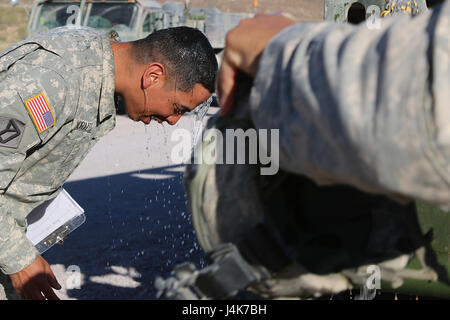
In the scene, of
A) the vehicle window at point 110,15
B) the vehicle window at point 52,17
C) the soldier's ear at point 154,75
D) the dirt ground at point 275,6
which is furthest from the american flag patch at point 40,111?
the dirt ground at point 275,6

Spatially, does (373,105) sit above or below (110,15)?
above

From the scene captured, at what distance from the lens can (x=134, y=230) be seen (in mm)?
4020

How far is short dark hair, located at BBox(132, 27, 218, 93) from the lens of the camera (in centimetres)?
225

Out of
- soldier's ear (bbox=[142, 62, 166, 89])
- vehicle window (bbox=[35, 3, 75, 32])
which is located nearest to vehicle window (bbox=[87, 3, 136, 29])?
vehicle window (bbox=[35, 3, 75, 32])

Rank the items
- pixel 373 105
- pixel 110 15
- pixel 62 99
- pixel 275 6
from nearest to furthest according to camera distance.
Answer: pixel 373 105 → pixel 62 99 → pixel 110 15 → pixel 275 6

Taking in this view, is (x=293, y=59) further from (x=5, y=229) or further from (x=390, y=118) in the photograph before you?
(x=5, y=229)

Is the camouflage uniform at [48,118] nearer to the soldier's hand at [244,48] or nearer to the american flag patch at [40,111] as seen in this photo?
the american flag patch at [40,111]

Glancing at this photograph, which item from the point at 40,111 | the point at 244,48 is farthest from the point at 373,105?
the point at 40,111

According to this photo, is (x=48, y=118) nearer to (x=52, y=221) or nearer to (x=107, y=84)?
(x=107, y=84)

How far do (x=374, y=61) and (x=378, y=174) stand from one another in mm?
163

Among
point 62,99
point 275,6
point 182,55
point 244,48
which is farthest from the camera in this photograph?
point 275,6

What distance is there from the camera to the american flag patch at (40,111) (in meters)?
1.88

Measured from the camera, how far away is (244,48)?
1.07 metres

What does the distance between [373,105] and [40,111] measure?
1.39 m
